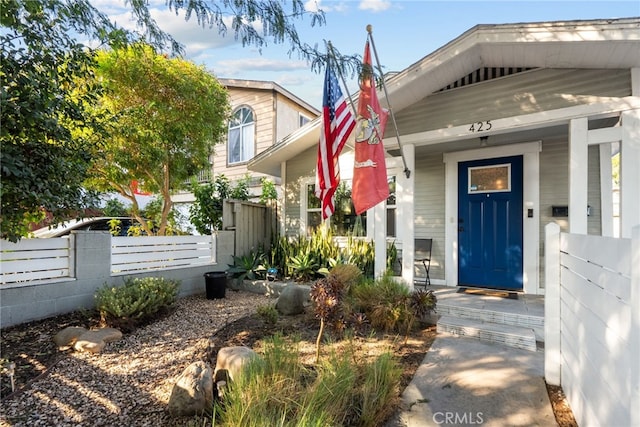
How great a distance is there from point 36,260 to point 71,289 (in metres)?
0.54

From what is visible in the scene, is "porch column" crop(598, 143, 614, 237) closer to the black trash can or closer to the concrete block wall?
the black trash can

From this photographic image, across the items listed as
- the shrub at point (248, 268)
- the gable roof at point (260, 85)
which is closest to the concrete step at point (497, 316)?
the shrub at point (248, 268)

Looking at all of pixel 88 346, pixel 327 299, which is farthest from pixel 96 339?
pixel 327 299

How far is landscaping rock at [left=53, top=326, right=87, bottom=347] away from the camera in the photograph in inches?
136

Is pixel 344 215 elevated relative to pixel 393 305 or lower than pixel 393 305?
elevated

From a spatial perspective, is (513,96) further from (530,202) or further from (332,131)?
(332,131)

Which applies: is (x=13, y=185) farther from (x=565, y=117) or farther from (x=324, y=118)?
(x=565, y=117)

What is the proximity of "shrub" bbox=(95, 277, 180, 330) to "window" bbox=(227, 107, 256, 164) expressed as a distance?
7004 millimetres

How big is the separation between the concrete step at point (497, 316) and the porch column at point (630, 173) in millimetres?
1313

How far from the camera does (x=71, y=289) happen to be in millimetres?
4422

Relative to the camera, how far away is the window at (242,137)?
1111 centimetres

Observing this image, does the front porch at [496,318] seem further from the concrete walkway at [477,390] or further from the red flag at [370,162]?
the red flag at [370,162]
